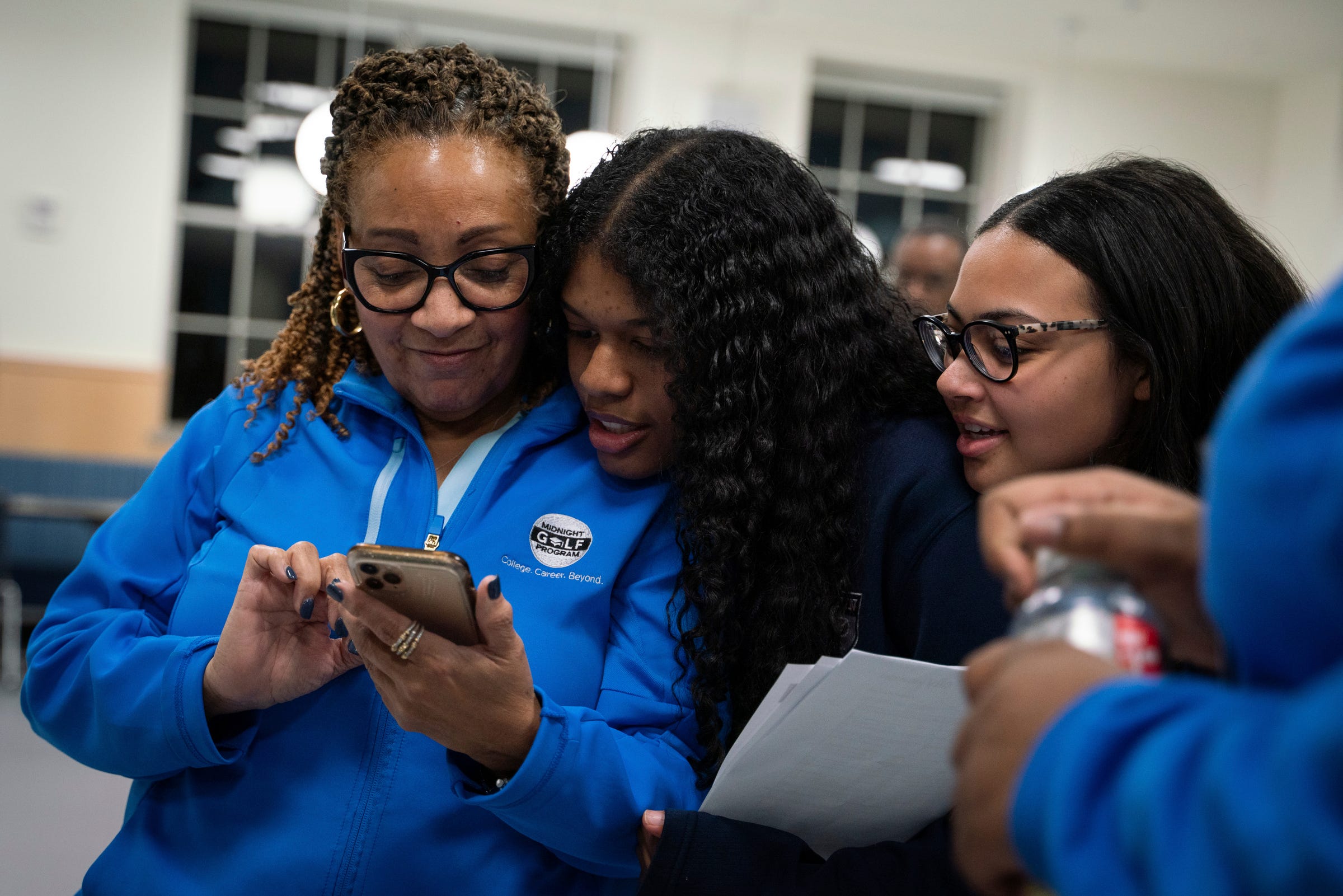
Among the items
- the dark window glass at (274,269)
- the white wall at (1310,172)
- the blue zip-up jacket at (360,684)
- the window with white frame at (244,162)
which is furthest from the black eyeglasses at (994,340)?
the white wall at (1310,172)

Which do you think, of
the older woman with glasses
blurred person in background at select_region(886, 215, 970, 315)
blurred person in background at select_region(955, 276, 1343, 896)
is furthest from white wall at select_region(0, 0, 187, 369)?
blurred person in background at select_region(955, 276, 1343, 896)

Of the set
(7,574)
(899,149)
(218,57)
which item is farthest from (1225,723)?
(899,149)

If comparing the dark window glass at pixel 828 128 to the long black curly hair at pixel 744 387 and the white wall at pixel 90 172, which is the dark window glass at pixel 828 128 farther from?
the long black curly hair at pixel 744 387

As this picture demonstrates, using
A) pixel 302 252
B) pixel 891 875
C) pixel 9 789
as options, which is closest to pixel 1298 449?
pixel 891 875

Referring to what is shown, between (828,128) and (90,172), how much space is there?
5245mm

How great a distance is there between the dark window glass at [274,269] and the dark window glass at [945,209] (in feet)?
15.6

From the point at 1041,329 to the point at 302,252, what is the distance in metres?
7.26

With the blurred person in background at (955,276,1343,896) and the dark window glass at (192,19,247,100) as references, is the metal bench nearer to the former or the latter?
the dark window glass at (192,19,247,100)

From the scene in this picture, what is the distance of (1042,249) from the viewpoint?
1320 millimetres

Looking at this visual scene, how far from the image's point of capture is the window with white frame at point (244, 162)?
764cm

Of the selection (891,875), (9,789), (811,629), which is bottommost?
(9,789)

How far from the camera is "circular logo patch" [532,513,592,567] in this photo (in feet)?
4.51

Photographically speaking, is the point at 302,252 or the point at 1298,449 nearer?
the point at 1298,449

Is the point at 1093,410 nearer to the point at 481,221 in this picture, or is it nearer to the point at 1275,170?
the point at 481,221
